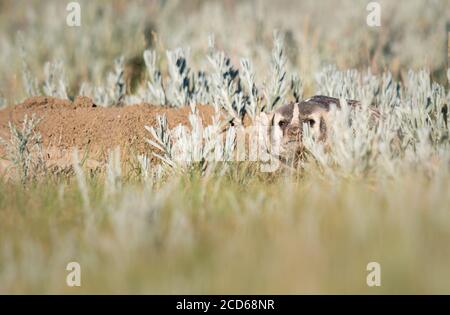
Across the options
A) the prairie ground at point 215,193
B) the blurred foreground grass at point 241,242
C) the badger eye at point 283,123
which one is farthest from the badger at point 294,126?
the blurred foreground grass at point 241,242

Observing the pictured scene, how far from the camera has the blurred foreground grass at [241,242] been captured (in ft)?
8.14

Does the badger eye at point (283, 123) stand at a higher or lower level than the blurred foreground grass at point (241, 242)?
higher

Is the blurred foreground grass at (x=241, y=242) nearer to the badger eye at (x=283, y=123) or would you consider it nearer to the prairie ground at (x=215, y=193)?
the prairie ground at (x=215, y=193)

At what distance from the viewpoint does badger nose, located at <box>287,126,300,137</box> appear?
446 cm

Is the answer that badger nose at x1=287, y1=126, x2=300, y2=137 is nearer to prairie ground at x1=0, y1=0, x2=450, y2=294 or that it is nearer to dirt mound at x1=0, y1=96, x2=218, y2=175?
prairie ground at x1=0, y1=0, x2=450, y2=294

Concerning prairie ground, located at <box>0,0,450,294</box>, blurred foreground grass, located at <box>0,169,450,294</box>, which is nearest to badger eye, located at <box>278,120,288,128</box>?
prairie ground, located at <box>0,0,450,294</box>

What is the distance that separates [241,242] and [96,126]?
2.58 metres

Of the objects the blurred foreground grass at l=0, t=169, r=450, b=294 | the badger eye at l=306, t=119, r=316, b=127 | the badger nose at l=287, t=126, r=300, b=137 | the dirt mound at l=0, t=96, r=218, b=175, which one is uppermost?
the dirt mound at l=0, t=96, r=218, b=175

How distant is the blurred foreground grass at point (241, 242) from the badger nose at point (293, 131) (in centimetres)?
103

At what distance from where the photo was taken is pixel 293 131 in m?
4.46

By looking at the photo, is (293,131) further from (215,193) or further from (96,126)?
(96,126)

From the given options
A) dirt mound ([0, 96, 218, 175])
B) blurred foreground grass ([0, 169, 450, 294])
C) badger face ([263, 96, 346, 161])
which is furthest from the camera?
dirt mound ([0, 96, 218, 175])

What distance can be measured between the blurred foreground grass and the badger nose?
1.03 meters
